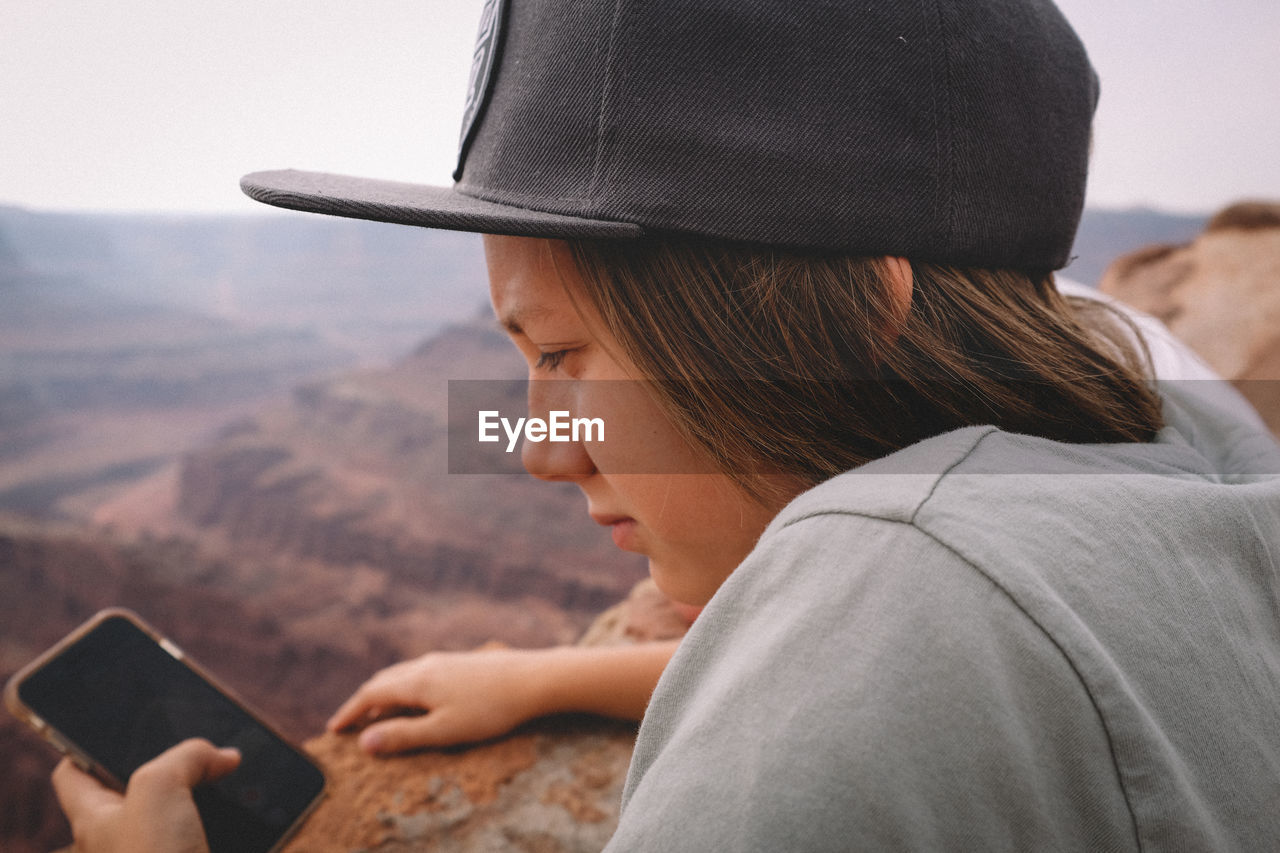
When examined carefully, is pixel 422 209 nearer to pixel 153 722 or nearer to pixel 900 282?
pixel 900 282

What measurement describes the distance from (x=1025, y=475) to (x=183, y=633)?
2.45 meters

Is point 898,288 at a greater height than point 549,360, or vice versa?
point 898,288

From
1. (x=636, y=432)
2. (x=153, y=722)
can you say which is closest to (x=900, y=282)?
(x=636, y=432)

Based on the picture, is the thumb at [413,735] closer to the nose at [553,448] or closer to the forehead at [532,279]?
the nose at [553,448]

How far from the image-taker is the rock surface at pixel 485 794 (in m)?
0.89

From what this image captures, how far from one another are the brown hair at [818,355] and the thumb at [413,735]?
63 cm

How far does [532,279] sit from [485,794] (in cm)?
70

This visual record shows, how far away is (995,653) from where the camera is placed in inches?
14.6

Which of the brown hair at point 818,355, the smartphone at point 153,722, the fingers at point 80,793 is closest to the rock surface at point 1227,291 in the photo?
the brown hair at point 818,355

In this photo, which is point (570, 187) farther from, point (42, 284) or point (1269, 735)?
point (42, 284)

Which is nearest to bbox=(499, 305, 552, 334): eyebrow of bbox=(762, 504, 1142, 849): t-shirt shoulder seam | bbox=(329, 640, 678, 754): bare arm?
bbox=(762, 504, 1142, 849): t-shirt shoulder seam

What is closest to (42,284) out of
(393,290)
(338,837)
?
(393,290)

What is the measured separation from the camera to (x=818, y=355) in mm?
634

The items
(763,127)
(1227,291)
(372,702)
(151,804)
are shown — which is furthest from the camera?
(1227,291)
